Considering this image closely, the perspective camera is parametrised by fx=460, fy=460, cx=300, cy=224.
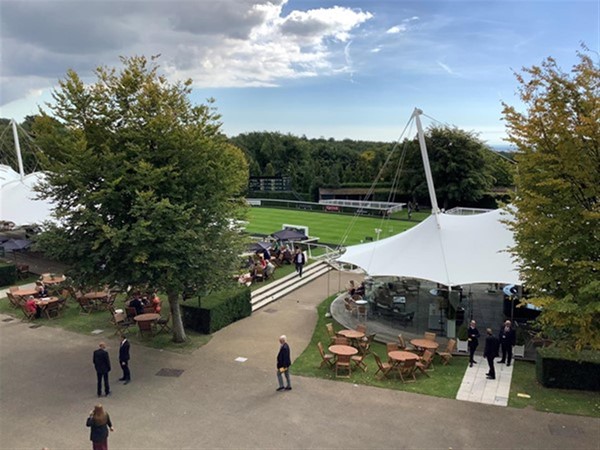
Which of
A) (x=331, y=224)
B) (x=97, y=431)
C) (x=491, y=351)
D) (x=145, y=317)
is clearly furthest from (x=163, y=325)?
(x=331, y=224)

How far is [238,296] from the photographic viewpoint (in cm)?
1878

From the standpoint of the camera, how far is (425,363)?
539 inches

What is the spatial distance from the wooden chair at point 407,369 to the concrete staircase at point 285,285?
8727mm

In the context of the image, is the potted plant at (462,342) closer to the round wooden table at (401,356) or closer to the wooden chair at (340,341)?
the round wooden table at (401,356)

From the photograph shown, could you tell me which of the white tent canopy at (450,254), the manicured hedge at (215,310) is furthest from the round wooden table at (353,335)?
the manicured hedge at (215,310)

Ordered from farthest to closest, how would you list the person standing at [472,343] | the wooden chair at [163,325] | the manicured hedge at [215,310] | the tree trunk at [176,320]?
1. the manicured hedge at [215,310]
2. the wooden chair at [163,325]
3. the tree trunk at [176,320]
4. the person standing at [472,343]

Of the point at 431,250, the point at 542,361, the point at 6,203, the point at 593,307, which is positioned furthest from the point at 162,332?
the point at 6,203

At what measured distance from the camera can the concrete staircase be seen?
70.6 ft

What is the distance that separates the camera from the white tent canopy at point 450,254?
15.4 metres

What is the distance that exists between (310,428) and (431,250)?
8726 mm

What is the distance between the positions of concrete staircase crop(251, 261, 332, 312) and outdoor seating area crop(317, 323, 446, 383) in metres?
6.70

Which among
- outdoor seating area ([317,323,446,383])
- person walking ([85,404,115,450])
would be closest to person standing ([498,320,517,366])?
outdoor seating area ([317,323,446,383])

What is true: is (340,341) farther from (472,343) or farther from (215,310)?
(215,310)

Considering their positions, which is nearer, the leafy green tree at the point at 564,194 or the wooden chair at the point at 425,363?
the leafy green tree at the point at 564,194
